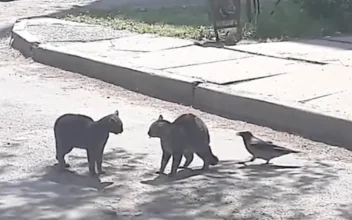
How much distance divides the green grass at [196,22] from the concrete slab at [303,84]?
9.01ft

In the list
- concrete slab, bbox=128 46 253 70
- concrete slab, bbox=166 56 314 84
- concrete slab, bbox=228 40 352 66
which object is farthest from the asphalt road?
concrete slab, bbox=228 40 352 66

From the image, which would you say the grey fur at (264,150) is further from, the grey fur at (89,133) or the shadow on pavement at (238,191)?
the grey fur at (89,133)

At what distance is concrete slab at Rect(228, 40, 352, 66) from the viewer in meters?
10.7

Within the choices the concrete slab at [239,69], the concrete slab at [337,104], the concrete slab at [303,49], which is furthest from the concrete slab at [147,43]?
the concrete slab at [337,104]

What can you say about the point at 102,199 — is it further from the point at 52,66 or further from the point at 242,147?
the point at 52,66

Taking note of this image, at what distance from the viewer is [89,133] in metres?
6.30

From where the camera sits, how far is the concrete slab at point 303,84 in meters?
8.62

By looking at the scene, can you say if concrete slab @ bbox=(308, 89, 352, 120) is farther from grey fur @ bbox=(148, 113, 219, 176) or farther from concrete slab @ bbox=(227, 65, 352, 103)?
grey fur @ bbox=(148, 113, 219, 176)

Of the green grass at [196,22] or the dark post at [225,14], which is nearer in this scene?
the dark post at [225,14]

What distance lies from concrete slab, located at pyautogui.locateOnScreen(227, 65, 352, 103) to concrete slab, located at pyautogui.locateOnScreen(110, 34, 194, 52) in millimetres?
2456

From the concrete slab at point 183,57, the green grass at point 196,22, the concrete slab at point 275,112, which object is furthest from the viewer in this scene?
the green grass at point 196,22

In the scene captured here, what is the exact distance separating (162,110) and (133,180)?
2549 millimetres

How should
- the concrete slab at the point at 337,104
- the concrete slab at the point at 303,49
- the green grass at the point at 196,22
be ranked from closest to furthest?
the concrete slab at the point at 337,104
the concrete slab at the point at 303,49
the green grass at the point at 196,22

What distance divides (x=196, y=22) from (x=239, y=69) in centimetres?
445
